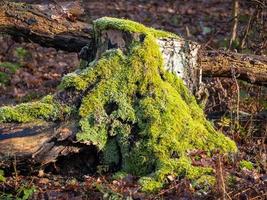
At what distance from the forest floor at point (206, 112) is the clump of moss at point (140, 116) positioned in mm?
264

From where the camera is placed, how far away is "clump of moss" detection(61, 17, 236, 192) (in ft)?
16.8

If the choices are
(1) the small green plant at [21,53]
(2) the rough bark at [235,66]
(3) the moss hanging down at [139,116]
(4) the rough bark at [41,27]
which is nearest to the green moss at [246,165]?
(3) the moss hanging down at [139,116]

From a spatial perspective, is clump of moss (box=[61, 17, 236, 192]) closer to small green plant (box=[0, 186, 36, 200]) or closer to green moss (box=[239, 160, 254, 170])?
green moss (box=[239, 160, 254, 170])

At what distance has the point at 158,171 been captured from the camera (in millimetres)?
4836

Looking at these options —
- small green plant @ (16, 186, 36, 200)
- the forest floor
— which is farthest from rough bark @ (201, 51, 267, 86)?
small green plant @ (16, 186, 36, 200)

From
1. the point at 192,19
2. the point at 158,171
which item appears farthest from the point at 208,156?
the point at 192,19

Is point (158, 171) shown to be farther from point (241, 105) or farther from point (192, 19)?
point (192, 19)

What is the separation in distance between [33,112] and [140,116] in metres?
1.14

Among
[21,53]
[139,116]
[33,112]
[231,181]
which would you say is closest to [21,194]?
[33,112]

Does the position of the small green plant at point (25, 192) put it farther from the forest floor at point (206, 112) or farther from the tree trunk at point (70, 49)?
the tree trunk at point (70, 49)

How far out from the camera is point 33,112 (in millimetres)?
5141

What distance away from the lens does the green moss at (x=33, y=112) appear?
5.05 metres

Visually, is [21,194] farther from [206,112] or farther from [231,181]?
[206,112]

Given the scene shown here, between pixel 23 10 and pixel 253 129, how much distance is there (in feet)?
11.8
